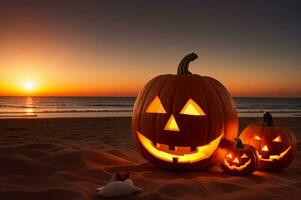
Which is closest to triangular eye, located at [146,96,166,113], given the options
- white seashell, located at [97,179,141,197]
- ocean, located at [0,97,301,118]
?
white seashell, located at [97,179,141,197]

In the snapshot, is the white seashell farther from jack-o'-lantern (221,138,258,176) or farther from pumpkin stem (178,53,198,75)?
pumpkin stem (178,53,198,75)

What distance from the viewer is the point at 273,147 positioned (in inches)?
166

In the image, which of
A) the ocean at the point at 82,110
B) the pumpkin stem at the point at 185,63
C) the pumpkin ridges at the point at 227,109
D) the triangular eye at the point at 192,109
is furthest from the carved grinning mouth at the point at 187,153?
the ocean at the point at 82,110

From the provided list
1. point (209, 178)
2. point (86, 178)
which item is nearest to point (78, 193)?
point (86, 178)

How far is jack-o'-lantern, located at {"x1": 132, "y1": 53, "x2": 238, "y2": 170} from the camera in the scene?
3775 mm

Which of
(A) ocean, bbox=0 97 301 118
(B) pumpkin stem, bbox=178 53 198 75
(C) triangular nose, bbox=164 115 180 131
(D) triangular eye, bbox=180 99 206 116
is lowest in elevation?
(A) ocean, bbox=0 97 301 118

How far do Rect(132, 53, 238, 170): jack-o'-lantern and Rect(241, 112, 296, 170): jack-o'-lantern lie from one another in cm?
46

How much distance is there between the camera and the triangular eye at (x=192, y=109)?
3836 mm

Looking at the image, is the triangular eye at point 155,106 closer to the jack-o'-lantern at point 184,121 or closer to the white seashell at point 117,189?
the jack-o'-lantern at point 184,121

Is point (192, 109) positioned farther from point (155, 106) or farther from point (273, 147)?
point (273, 147)

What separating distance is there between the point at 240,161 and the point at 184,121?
0.88 m

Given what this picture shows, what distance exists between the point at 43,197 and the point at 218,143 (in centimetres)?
226

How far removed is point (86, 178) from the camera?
3412mm

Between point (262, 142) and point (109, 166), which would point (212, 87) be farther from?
point (109, 166)
